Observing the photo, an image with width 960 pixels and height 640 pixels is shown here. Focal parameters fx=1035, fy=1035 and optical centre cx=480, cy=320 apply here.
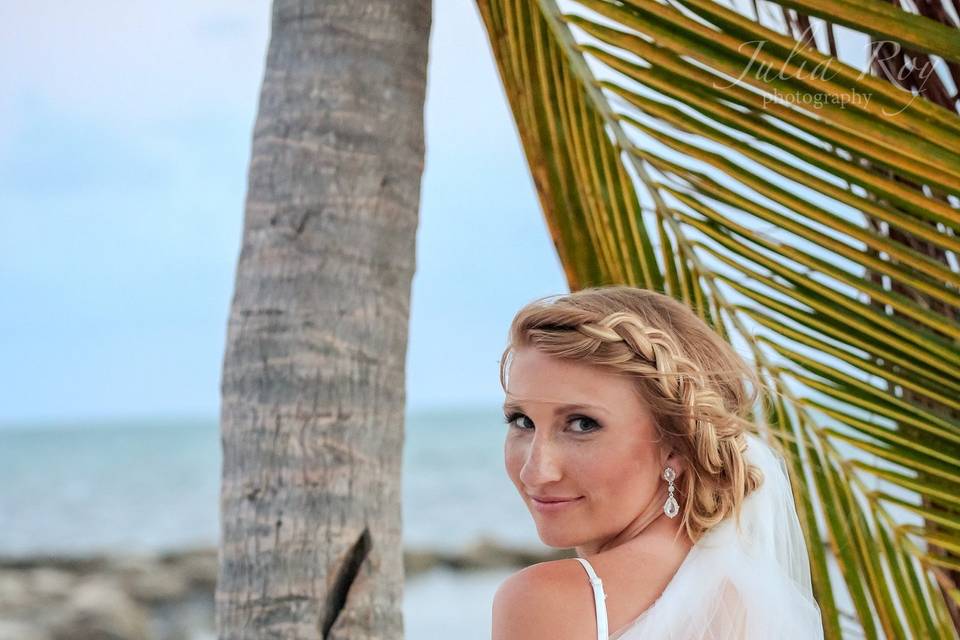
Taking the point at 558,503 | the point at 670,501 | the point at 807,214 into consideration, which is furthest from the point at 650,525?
the point at 807,214

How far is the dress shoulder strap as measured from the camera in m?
1.63

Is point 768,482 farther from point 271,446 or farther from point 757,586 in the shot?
point 271,446

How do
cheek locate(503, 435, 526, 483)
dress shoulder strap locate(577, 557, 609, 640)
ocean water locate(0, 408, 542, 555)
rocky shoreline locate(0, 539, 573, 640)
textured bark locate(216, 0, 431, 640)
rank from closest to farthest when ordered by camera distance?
dress shoulder strap locate(577, 557, 609, 640)
cheek locate(503, 435, 526, 483)
textured bark locate(216, 0, 431, 640)
rocky shoreline locate(0, 539, 573, 640)
ocean water locate(0, 408, 542, 555)

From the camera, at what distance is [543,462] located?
1812 mm

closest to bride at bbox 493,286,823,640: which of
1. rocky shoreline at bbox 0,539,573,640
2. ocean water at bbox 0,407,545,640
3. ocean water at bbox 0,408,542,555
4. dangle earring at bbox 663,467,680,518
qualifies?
dangle earring at bbox 663,467,680,518

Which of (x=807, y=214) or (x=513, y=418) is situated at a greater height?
(x=807, y=214)

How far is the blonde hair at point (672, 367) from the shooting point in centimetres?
182

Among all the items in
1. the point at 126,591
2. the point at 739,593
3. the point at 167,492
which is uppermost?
the point at 167,492

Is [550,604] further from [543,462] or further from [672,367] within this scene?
[672,367]

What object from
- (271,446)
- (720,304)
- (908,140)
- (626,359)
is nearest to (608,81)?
(720,304)

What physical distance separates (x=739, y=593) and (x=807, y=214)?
2.89 feet

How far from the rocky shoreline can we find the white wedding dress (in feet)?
38.5

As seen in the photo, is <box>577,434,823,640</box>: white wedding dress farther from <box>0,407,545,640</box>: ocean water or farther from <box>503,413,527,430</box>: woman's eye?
<box>0,407,545,640</box>: ocean water

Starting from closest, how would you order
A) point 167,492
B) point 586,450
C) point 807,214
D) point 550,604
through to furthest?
point 550,604 → point 586,450 → point 807,214 → point 167,492
